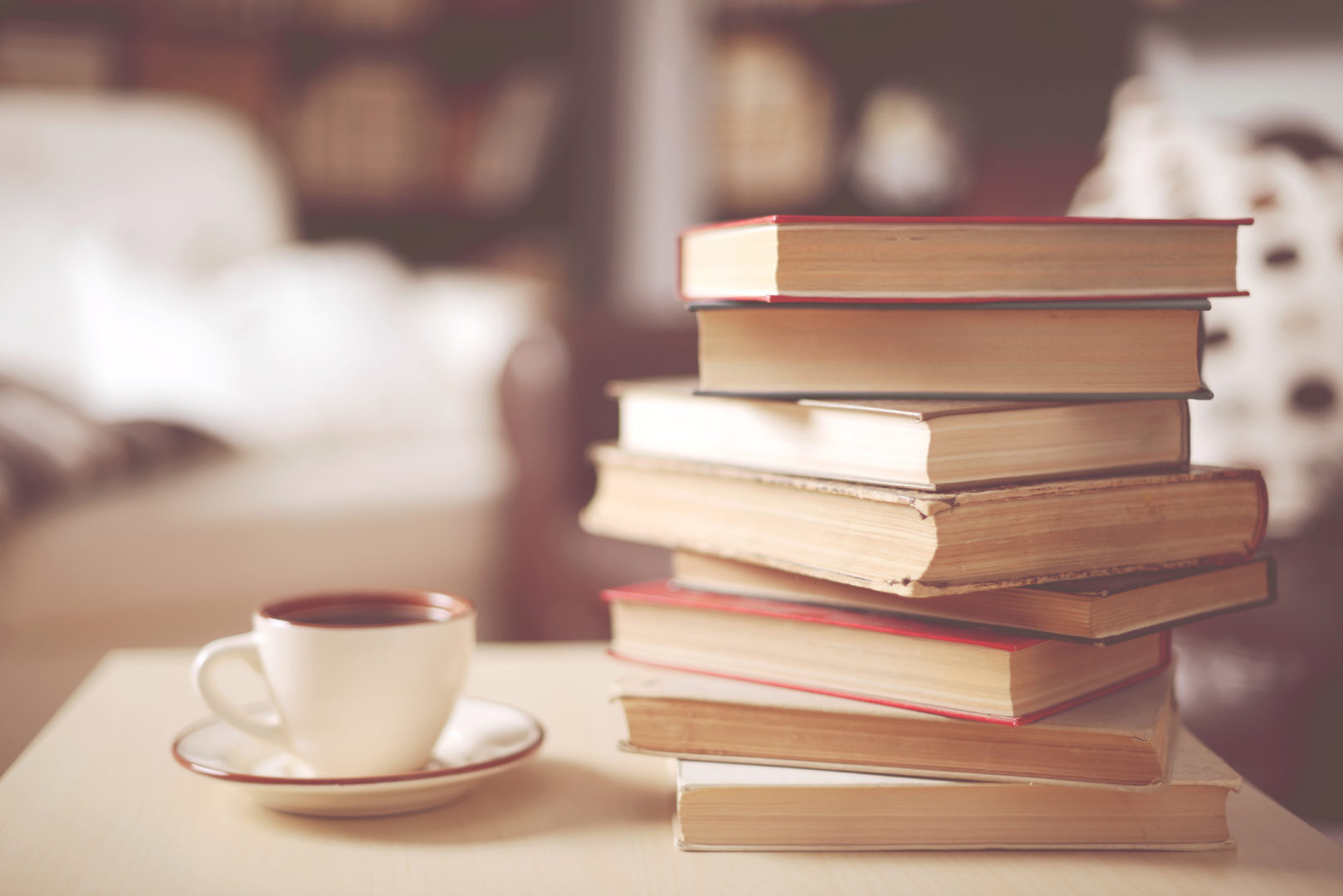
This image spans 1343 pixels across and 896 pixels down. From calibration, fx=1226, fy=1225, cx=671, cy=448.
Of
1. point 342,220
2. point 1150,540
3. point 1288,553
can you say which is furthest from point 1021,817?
point 342,220

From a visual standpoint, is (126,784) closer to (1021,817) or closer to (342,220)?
(1021,817)

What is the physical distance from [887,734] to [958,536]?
106 mm

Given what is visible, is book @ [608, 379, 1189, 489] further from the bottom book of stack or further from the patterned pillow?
the patterned pillow

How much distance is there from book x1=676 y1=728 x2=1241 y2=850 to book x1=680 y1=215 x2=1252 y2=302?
22 centimetres

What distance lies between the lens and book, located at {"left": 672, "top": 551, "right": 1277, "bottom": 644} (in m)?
0.54

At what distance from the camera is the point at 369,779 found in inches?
21.8

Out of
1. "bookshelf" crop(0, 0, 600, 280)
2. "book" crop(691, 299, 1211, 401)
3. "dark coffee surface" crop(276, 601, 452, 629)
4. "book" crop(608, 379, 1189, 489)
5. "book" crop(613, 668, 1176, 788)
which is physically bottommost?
"book" crop(613, 668, 1176, 788)

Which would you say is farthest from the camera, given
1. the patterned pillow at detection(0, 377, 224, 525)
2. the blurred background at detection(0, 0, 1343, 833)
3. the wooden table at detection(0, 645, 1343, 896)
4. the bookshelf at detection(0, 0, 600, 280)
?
the bookshelf at detection(0, 0, 600, 280)

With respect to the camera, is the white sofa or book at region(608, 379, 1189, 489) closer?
book at region(608, 379, 1189, 489)

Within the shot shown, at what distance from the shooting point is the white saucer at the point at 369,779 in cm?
56

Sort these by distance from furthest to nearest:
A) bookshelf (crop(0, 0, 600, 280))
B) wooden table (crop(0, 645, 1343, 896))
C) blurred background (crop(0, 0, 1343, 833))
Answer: bookshelf (crop(0, 0, 600, 280)), blurred background (crop(0, 0, 1343, 833)), wooden table (crop(0, 645, 1343, 896))

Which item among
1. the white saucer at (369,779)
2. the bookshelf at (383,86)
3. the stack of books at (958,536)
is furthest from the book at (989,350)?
the bookshelf at (383,86)

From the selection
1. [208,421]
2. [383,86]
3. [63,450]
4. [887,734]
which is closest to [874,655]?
[887,734]

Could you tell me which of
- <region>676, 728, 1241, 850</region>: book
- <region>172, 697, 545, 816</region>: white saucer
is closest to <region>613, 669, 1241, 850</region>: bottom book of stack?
<region>676, 728, 1241, 850</region>: book
